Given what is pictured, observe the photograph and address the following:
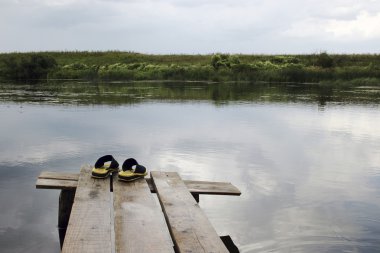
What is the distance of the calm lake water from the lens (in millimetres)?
4453

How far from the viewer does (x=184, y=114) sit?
43.9ft

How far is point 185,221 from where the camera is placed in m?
3.44

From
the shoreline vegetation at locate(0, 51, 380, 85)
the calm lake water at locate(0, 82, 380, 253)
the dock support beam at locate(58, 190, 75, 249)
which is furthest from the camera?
the shoreline vegetation at locate(0, 51, 380, 85)

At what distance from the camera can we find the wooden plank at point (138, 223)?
2.93m

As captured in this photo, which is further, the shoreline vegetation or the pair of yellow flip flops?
the shoreline vegetation

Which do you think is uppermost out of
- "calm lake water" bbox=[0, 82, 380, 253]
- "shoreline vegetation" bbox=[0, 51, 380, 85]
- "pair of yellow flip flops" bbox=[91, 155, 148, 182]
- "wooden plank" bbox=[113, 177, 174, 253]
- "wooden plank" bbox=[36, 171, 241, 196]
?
"shoreline vegetation" bbox=[0, 51, 380, 85]

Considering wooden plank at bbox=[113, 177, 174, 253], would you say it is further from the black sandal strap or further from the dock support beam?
the dock support beam

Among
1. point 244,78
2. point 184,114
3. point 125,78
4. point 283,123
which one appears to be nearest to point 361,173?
point 283,123

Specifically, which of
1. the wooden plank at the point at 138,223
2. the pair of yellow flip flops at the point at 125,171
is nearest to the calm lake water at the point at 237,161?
the pair of yellow flip flops at the point at 125,171

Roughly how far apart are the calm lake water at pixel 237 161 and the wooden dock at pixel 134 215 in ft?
1.33

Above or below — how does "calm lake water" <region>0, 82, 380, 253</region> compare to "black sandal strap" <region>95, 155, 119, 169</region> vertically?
below

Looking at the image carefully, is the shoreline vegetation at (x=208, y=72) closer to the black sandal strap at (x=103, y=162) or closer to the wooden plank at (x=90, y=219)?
the black sandal strap at (x=103, y=162)

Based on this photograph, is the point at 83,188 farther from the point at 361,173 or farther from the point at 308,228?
the point at 361,173

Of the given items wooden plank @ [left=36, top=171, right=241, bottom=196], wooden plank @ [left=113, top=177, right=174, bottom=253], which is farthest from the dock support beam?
wooden plank @ [left=113, top=177, right=174, bottom=253]
